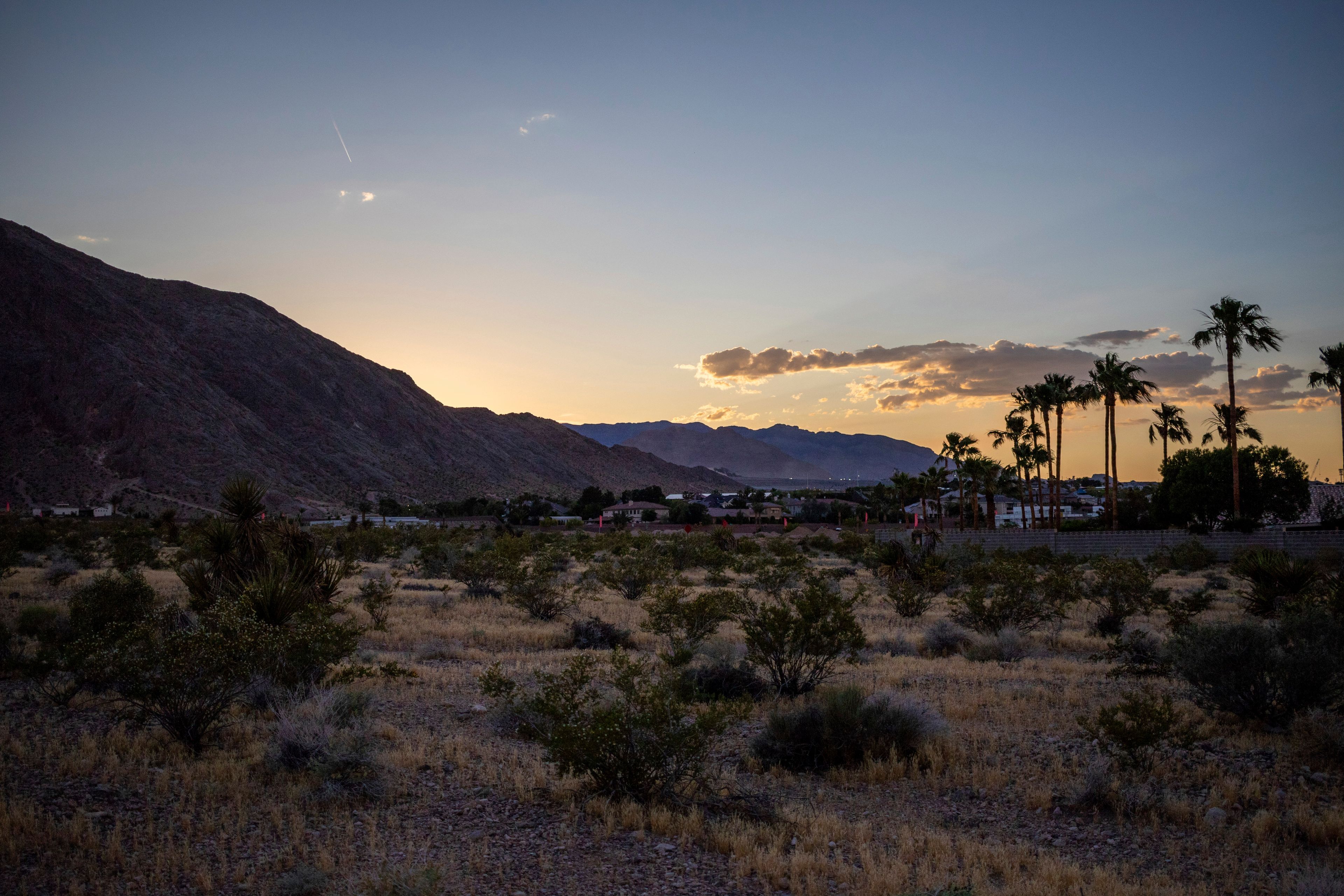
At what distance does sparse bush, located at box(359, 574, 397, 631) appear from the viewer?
55.8 feet

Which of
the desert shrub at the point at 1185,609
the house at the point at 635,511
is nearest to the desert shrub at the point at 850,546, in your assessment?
the desert shrub at the point at 1185,609

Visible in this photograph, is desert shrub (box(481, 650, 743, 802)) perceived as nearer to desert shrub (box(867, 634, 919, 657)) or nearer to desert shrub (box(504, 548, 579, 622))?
desert shrub (box(867, 634, 919, 657))

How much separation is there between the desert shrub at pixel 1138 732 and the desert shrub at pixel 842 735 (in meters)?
1.68

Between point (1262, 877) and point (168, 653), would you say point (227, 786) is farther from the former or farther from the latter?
point (1262, 877)

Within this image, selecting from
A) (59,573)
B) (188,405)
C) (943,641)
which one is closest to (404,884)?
(943,641)

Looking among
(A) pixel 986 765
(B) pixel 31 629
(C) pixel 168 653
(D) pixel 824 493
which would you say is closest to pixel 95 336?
(B) pixel 31 629

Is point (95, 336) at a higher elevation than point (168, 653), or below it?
higher

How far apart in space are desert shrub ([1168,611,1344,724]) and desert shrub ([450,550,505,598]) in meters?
16.5

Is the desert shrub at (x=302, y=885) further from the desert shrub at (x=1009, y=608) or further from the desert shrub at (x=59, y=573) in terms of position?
the desert shrub at (x=59, y=573)

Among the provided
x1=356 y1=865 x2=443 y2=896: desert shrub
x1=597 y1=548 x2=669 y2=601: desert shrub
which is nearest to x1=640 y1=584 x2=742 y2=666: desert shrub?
x1=356 y1=865 x2=443 y2=896: desert shrub

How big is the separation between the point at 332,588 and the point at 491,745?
Result: 7.81 meters

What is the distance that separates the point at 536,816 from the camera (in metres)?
7.01

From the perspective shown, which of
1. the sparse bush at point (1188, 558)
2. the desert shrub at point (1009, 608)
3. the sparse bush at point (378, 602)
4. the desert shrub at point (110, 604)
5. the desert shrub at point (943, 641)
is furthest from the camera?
the sparse bush at point (1188, 558)

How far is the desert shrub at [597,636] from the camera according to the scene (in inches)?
630
